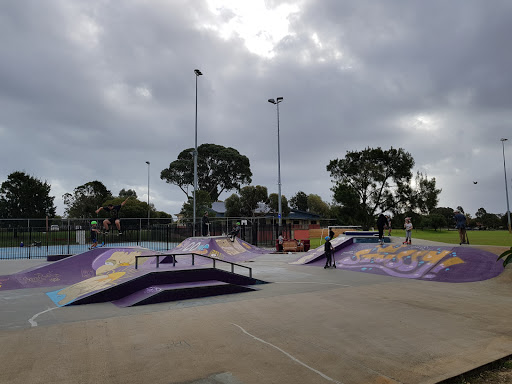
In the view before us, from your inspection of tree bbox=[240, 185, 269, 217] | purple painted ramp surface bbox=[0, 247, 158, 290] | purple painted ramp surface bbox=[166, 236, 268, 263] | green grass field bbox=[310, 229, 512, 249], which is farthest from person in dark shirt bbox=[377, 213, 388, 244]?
tree bbox=[240, 185, 269, 217]

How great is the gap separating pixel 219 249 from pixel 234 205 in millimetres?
42005

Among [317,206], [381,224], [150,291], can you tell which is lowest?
[150,291]

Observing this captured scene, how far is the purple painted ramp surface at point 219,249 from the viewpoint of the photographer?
19.8m

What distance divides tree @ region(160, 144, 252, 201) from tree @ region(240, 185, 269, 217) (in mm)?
2854

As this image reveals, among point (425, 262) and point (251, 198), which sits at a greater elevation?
point (251, 198)

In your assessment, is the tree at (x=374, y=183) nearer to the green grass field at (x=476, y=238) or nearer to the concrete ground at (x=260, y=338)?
the green grass field at (x=476, y=238)

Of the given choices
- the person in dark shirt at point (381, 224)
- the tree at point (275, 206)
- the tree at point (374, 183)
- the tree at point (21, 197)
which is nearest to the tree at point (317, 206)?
the tree at point (275, 206)

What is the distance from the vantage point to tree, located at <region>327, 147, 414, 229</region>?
3931 centimetres

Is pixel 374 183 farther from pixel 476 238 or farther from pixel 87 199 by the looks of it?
pixel 87 199

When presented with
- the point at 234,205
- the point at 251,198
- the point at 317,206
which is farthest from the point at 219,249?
the point at 317,206

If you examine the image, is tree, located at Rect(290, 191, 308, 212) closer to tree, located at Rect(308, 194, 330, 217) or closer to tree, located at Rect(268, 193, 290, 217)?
tree, located at Rect(308, 194, 330, 217)

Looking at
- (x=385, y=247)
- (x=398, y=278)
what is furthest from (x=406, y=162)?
(x=398, y=278)

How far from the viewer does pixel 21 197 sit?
4991cm

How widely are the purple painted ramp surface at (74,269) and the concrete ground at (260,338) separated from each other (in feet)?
7.61
